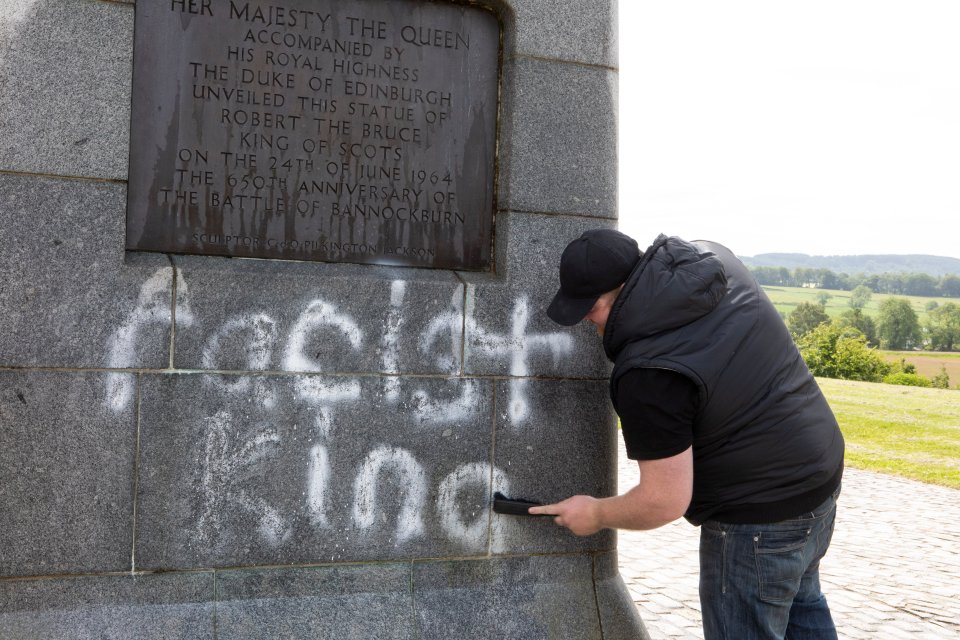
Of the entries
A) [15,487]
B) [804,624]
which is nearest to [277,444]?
[15,487]

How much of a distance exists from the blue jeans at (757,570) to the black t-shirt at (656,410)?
487 millimetres

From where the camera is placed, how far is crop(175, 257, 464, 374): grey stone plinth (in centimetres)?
421

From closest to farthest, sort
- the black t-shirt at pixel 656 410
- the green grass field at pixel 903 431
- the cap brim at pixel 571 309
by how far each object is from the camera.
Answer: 1. the black t-shirt at pixel 656 410
2. the cap brim at pixel 571 309
3. the green grass field at pixel 903 431

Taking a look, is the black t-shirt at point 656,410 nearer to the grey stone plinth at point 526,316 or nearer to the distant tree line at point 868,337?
the grey stone plinth at point 526,316

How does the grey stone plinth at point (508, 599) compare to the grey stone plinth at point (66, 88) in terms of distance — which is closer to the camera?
the grey stone plinth at point (66, 88)

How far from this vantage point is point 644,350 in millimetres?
3359

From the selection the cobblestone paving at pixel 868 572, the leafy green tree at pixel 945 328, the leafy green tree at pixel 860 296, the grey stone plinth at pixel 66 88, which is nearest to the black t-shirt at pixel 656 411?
the grey stone plinth at pixel 66 88

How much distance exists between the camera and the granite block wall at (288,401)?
160 inches

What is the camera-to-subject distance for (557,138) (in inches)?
188

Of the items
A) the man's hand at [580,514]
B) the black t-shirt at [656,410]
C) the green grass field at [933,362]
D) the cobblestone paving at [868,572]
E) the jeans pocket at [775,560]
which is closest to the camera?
the black t-shirt at [656,410]

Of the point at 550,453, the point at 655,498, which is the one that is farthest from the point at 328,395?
the point at 655,498

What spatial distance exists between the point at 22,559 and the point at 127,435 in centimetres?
68

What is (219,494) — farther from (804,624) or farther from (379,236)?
(804,624)

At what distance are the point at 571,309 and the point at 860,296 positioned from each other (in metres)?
158
